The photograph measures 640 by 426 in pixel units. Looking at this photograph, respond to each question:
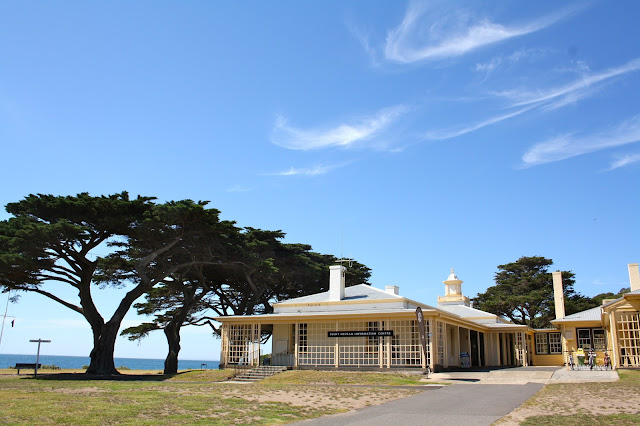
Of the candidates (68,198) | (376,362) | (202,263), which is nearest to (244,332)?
A: (202,263)

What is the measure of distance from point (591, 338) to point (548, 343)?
6.93 meters

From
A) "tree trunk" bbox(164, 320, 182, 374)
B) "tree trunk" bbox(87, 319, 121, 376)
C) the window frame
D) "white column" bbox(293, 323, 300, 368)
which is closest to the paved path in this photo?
"white column" bbox(293, 323, 300, 368)

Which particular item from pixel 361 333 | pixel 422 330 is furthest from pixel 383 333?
pixel 422 330

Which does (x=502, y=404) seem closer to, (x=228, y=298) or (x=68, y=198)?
(x=68, y=198)

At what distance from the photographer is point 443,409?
11.9m

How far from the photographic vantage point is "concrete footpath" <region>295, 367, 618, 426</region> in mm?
10258

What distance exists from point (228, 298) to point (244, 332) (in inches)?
484

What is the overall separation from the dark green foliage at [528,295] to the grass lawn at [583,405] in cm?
3595

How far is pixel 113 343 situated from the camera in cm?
3017

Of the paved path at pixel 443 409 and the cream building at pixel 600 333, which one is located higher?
the cream building at pixel 600 333

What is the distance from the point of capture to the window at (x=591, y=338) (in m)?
32.2

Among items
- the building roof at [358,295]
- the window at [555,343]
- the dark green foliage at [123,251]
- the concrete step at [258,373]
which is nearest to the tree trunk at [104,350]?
the dark green foliage at [123,251]

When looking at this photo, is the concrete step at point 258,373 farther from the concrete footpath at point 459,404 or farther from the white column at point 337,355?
the concrete footpath at point 459,404

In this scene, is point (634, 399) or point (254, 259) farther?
point (254, 259)
